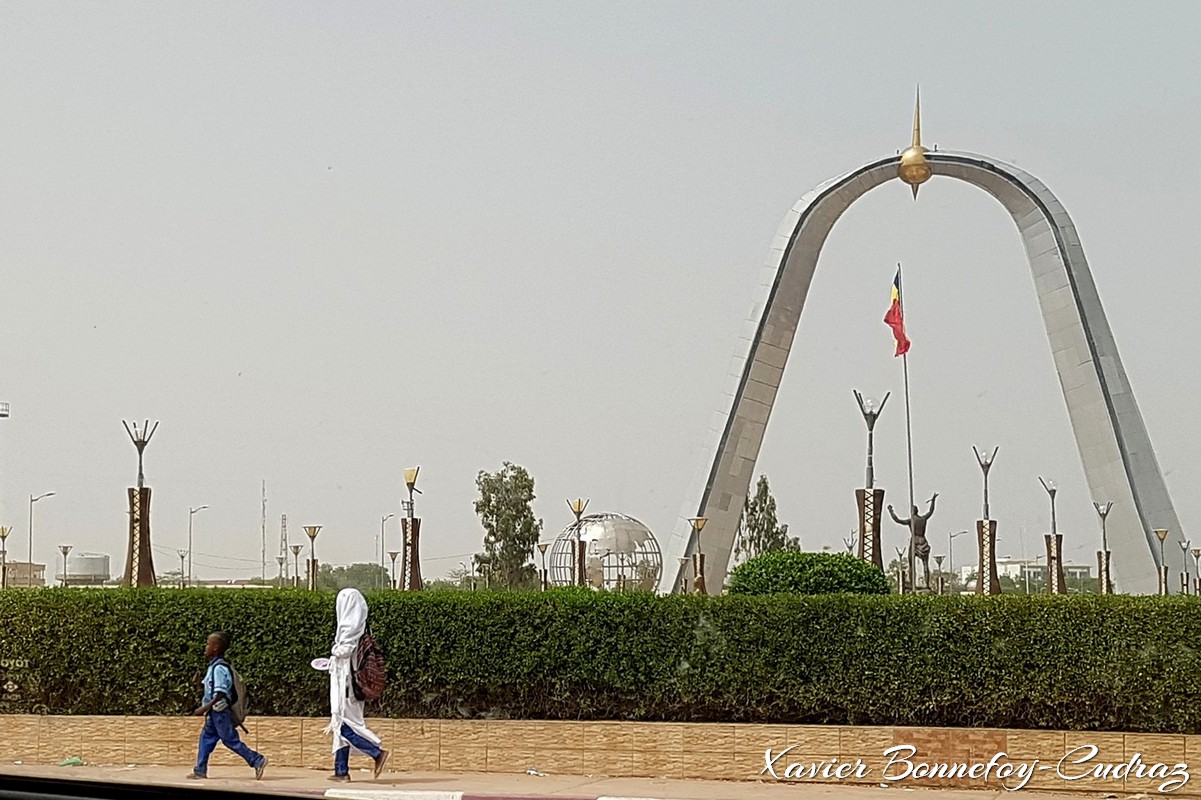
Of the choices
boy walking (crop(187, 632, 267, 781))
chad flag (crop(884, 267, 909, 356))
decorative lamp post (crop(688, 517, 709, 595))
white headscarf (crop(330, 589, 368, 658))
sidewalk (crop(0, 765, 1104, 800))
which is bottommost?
sidewalk (crop(0, 765, 1104, 800))

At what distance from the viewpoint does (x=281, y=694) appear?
1199cm

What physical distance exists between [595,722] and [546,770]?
1.76 feet

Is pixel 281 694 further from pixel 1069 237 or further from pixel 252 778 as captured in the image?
pixel 1069 237

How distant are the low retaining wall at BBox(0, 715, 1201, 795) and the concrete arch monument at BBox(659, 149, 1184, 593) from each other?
14434 mm

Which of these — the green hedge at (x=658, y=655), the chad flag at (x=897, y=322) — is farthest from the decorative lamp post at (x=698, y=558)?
the green hedge at (x=658, y=655)

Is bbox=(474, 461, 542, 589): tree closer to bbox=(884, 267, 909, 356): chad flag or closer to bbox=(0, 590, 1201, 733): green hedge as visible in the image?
bbox=(884, 267, 909, 356): chad flag

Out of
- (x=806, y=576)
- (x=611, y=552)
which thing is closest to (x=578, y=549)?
(x=611, y=552)

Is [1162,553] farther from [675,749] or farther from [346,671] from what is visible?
[346,671]

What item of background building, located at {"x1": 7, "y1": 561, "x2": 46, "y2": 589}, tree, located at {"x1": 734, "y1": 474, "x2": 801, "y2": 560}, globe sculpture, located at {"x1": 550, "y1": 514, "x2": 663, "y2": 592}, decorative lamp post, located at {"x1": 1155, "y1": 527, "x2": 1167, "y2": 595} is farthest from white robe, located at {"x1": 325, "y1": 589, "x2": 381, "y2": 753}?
tree, located at {"x1": 734, "y1": 474, "x2": 801, "y2": 560}

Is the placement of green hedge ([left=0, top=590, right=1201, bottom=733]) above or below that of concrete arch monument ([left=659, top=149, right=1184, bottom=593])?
below

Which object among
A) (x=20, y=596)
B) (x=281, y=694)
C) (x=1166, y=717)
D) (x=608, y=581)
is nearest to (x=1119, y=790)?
(x=1166, y=717)

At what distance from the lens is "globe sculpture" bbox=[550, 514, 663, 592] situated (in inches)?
1521

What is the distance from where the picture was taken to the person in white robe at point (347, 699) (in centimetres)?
1015

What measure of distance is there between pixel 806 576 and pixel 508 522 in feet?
131
